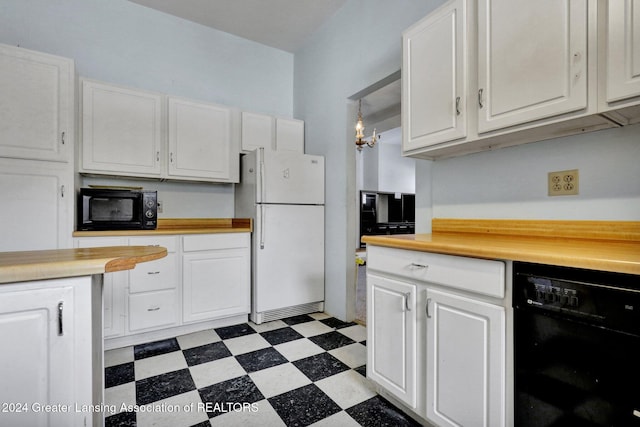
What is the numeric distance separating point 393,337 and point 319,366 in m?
0.72

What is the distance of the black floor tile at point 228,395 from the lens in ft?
5.01

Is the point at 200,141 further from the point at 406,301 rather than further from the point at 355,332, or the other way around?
the point at 406,301

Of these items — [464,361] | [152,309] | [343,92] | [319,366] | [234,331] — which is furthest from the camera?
[343,92]

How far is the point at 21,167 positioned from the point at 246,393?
2.05 meters

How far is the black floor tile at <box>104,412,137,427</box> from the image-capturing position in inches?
55.0

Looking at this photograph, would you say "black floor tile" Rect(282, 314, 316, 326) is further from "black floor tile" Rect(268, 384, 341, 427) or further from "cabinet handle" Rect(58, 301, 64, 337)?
"cabinet handle" Rect(58, 301, 64, 337)

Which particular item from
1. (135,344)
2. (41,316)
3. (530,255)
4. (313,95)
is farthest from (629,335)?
(313,95)

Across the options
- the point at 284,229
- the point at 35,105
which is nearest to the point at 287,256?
the point at 284,229

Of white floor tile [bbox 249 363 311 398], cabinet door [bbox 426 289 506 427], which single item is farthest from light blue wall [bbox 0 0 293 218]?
cabinet door [bbox 426 289 506 427]

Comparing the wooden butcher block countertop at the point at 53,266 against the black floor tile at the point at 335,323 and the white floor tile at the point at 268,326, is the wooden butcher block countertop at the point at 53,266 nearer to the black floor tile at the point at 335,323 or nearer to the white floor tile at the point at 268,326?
the white floor tile at the point at 268,326

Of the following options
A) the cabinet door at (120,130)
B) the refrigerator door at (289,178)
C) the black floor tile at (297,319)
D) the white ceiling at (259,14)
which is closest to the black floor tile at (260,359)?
the black floor tile at (297,319)

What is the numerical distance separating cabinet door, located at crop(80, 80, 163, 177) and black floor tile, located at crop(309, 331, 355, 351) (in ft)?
6.39

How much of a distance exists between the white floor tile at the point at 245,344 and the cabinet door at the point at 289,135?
1.86 meters

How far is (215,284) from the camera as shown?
8.47ft
